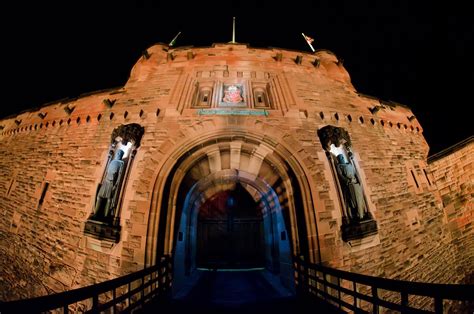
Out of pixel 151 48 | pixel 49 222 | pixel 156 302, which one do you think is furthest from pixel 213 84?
pixel 49 222

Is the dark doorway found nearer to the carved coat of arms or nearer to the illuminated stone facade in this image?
the illuminated stone facade

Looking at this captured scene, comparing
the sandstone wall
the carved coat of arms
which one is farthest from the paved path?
the sandstone wall

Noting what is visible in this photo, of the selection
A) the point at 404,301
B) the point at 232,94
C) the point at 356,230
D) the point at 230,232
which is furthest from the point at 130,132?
the point at 356,230

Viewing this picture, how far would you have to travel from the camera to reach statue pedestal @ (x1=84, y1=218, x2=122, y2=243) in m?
4.26

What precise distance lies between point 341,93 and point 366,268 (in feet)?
18.3

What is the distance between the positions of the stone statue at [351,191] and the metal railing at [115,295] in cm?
474

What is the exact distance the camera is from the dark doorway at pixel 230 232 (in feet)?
25.3

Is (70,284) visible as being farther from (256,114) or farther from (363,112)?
(363,112)

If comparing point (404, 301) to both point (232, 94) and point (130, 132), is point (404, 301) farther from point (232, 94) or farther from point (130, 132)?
point (130, 132)

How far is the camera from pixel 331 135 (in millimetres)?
5176

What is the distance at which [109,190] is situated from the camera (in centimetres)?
467

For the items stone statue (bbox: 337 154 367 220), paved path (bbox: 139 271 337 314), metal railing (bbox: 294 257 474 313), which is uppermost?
stone statue (bbox: 337 154 367 220)

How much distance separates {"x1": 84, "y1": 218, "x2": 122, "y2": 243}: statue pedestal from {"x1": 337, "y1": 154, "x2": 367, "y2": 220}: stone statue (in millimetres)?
5694

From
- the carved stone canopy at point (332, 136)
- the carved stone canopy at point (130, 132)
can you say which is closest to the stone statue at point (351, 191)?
the carved stone canopy at point (332, 136)
